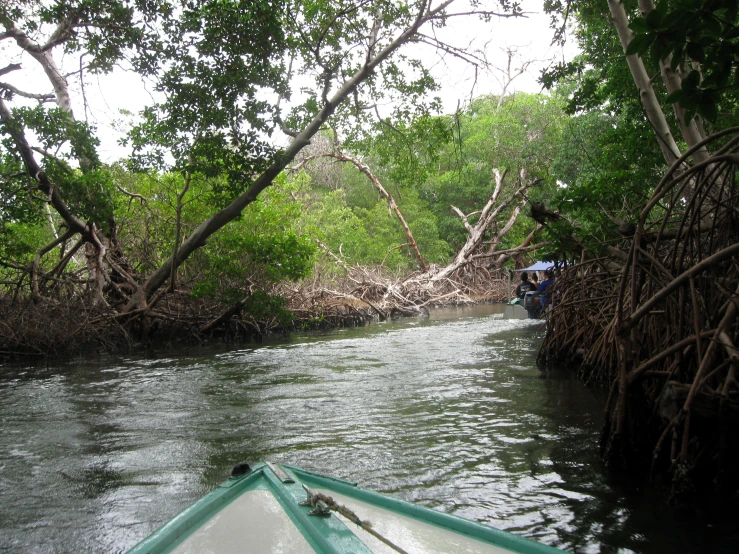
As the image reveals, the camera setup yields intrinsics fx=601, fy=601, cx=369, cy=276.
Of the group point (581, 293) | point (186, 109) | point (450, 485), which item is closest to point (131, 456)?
point (450, 485)

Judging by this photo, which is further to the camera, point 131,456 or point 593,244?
point 593,244

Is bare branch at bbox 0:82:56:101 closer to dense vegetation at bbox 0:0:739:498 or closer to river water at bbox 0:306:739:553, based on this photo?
dense vegetation at bbox 0:0:739:498

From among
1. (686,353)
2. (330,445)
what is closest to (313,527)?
(330,445)

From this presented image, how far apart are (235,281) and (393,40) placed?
6.62 meters

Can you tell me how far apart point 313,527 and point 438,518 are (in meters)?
0.57

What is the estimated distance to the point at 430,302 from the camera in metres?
22.2

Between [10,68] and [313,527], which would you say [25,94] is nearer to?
[10,68]

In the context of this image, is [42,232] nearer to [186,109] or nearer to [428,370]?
[186,109]

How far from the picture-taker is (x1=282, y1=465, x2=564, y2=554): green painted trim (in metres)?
2.37

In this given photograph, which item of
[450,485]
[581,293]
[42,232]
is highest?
[42,232]

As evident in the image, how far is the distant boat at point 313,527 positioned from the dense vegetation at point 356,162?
1783 millimetres

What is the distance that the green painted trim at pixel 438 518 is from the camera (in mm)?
2365

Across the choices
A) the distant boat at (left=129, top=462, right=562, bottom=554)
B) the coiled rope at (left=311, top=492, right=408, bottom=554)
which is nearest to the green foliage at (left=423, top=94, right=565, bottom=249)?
the distant boat at (left=129, top=462, right=562, bottom=554)

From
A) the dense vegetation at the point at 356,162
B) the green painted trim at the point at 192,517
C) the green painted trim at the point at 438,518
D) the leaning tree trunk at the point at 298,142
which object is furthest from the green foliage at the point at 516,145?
Result: the green painted trim at the point at 192,517
